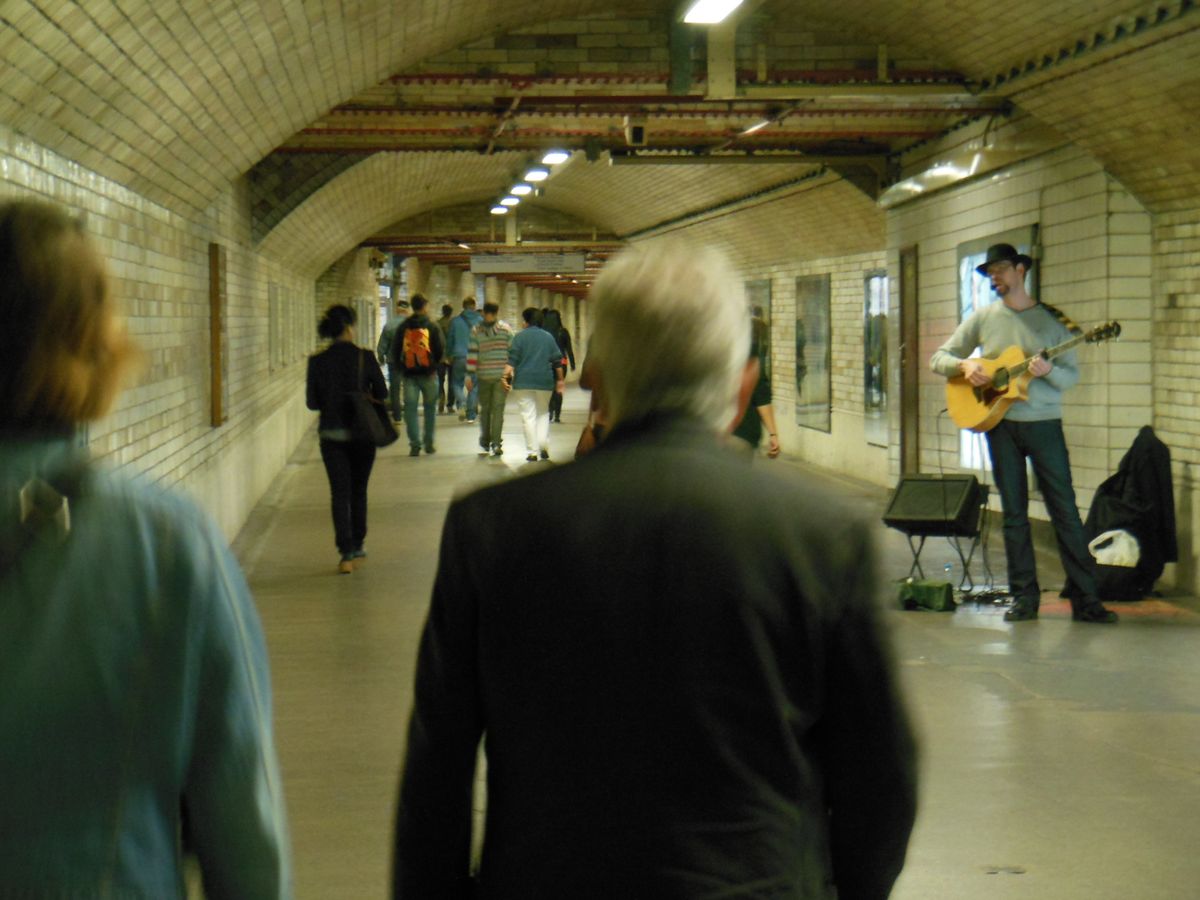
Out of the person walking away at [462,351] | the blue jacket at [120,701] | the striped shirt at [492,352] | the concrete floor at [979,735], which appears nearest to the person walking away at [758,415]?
the concrete floor at [979,735]

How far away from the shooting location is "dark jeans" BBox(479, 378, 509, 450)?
1862 cm

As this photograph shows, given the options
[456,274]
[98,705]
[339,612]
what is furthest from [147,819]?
[456,274]

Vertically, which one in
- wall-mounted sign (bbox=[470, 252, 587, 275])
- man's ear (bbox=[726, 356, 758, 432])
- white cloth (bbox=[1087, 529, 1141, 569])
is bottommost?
white cloth (bbox=[1087, 529, 1141, 569])

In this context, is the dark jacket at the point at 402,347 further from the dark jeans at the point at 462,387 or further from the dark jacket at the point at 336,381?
the dark jacket at the point at 336,381

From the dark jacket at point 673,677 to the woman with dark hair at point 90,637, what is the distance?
30 centimetres

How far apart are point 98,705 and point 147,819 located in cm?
14

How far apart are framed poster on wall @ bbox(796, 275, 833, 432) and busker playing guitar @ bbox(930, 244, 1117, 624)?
1098cm

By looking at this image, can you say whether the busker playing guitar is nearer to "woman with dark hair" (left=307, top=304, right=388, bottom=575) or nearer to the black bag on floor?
the black bag on floor

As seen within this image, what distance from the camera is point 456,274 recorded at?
4900 centimetres

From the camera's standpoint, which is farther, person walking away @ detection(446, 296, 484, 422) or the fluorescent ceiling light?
person walking away @ detection(446, 296, 484, 422)

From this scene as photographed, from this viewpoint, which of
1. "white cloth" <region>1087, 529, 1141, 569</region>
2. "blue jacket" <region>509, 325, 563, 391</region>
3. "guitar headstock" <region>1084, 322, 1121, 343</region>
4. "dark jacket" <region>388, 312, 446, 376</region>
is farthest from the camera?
"dark jacket" <region>388, 312, 446, 376</region>

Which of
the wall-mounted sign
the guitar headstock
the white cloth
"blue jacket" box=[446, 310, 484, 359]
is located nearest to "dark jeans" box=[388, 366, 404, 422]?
"blue jacket" box=[446, 310, 484, 359]

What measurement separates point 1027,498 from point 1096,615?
71cm

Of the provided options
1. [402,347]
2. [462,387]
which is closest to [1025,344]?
[402,347]
